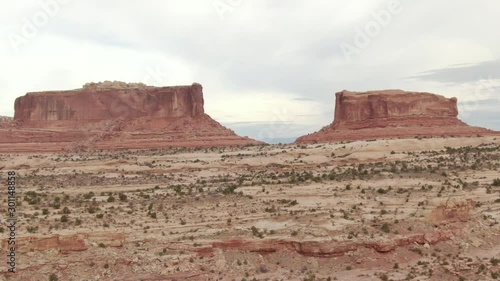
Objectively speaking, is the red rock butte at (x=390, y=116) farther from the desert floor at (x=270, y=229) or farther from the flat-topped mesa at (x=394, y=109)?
the desert floor at (x=270, y=229)

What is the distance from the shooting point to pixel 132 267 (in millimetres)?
16453

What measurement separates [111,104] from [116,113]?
1363mm

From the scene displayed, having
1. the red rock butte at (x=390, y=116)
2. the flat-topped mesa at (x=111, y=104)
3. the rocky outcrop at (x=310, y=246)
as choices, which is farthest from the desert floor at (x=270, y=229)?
the flat-topped mesa at (x=111, y=104)

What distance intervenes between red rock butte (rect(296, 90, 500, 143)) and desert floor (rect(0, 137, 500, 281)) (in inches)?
1144

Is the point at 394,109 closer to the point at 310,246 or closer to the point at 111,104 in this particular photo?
the point at 111,104

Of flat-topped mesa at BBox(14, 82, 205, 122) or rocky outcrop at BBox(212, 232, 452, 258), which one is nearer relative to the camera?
rocky outcrop at BBox(212, 232, 452, 258)

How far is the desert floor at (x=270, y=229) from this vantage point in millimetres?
16578

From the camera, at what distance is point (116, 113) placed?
247 feet

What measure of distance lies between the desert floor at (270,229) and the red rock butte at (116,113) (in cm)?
3903

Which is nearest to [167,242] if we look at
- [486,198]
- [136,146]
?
[486,198]

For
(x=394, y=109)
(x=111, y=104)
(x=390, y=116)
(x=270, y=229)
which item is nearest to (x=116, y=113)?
(x=111, y=104)

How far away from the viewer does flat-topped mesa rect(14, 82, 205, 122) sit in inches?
2955

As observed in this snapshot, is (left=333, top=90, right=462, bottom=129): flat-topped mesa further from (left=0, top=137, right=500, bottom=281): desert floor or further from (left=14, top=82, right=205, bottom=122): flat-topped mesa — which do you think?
(left=0, top=137, right=500, bottom=281): desert floor

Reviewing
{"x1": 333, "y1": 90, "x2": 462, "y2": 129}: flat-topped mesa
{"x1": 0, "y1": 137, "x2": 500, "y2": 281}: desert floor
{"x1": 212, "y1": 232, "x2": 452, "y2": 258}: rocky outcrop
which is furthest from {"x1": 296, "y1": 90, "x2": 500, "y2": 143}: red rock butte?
{"x1": 212, "y1": 232, "x2": 452, "y2": 258}: rocky outcrop
